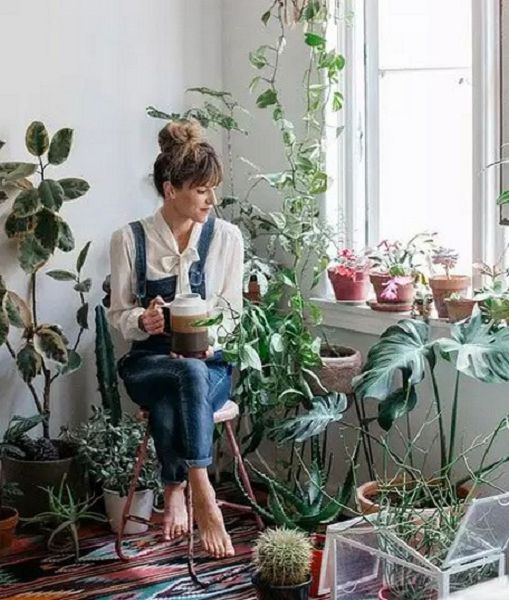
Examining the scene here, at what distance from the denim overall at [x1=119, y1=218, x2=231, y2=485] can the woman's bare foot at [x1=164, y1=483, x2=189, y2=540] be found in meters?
0.04

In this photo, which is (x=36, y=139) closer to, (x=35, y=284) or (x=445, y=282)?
(x=35, y=284)

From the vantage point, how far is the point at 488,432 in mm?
3283

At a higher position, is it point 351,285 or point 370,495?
point 351,285

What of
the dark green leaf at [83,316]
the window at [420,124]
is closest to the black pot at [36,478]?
the dark green leaf at [83,316]

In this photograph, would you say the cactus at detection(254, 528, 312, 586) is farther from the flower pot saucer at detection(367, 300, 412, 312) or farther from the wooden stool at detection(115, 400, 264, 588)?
the flower pot saucer at detection(367, 300, 412, 312)

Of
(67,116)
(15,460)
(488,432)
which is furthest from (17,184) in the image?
(488,432)

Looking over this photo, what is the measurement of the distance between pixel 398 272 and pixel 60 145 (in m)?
1.23

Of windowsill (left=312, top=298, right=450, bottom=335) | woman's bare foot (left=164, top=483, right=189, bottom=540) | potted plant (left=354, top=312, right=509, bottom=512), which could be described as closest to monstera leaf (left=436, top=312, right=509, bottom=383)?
potted plant (left=354, top=312, right=509, bottom=512)

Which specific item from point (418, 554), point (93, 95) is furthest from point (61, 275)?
point (418, 554)

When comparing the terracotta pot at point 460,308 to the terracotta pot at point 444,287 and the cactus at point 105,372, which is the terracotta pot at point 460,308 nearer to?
the terracotta pot at point 444,287

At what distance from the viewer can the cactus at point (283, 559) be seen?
2.78 metres

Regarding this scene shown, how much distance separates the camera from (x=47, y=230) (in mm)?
3609

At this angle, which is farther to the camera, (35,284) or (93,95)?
(93,95)

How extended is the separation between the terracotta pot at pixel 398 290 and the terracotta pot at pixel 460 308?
23cm
